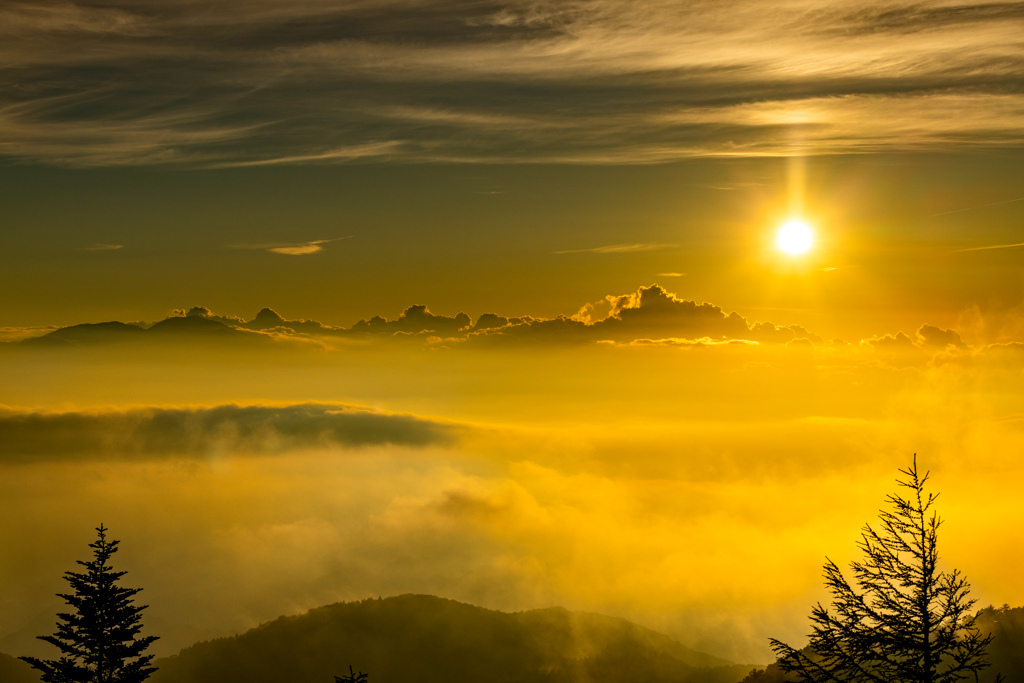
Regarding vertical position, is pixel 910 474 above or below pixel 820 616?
above

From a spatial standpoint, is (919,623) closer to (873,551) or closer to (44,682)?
(873,551)

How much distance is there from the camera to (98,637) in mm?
48375

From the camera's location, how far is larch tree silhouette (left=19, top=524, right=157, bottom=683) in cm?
4725

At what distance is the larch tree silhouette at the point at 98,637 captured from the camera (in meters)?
47.2

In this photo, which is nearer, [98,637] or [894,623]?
[894,623]

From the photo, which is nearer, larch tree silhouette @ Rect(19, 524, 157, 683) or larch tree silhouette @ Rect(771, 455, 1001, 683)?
larch tree silhouette @ Rect(771, 455, 1001, 683)

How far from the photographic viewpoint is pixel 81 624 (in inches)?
1898

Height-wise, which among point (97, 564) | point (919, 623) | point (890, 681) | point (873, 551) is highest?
point (97, 564)

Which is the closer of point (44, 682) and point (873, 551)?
point (873, 551)

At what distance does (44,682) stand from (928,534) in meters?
48.2

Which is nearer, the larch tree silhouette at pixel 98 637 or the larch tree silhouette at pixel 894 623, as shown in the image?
the larch tree silhouette at pixel 894 623

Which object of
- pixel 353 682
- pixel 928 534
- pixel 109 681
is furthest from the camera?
pixel 109 681

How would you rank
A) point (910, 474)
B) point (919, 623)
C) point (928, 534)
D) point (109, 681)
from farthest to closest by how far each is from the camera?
1. point (109, 681)
2. point (910, 474)
3. point (928, 534)
4. point (919, 623)

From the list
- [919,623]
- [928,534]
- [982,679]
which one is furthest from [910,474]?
[982,679]
